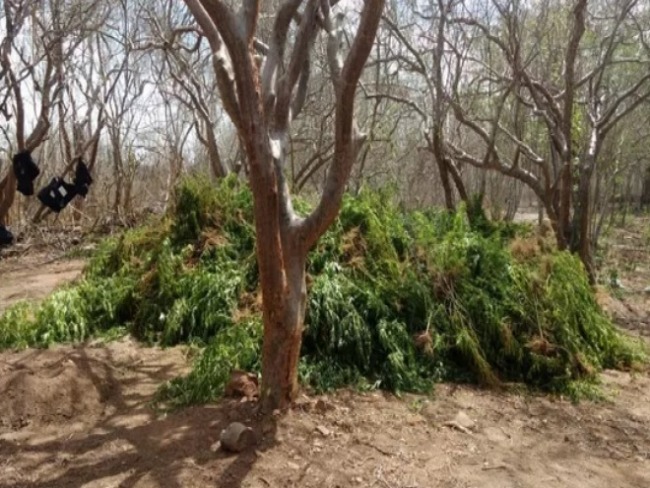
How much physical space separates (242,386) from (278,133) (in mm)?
1625

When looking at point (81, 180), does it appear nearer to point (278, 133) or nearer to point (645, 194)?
point (278, 133)

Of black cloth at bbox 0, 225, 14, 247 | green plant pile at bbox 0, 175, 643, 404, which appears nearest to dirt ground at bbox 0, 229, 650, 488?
green plant pile at bbox 0, 175, 643, 404

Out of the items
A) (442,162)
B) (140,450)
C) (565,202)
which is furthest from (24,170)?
(565,202)

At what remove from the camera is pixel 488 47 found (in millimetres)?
9031

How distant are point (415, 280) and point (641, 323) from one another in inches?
138

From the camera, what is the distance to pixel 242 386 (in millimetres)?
4051

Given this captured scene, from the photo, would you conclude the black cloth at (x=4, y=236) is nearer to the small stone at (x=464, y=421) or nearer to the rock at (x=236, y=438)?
the rock at (x=236, y=438)

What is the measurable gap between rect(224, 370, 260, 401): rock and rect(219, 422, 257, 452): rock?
534mm

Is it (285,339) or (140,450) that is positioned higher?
(285,339)

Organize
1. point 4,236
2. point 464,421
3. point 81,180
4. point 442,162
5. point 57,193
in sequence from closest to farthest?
1. point 464,421
2. point 442,162
3. point 57,193
4. point 81,180
5. point 4,236

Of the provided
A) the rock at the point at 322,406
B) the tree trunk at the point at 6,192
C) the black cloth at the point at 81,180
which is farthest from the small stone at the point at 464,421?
the tree trunk at the point at 6,192

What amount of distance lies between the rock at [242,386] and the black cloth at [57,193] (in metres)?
5.99

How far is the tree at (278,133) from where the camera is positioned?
10.4 feet

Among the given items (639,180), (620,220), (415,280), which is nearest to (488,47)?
(415,280)
